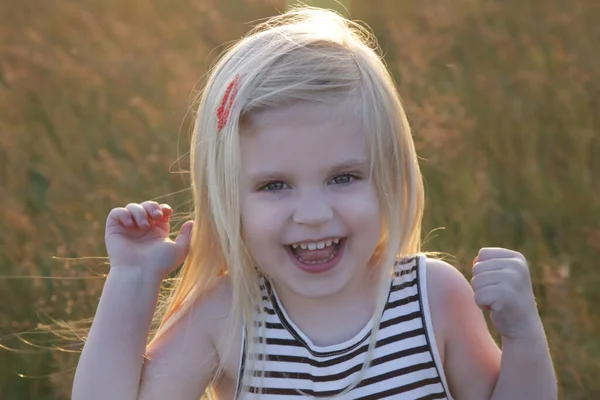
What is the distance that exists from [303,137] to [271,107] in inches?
3.5

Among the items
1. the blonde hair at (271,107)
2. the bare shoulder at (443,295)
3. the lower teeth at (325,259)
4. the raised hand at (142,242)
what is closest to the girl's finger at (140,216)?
the raised hand at (142,242)

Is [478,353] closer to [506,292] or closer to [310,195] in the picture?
[506,292]

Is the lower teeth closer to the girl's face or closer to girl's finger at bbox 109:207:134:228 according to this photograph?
the girl's face

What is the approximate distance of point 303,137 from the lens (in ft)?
6.63

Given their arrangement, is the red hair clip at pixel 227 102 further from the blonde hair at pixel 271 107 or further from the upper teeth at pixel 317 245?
the upper teeth at pixel 317 245

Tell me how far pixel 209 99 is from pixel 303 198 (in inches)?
12.3

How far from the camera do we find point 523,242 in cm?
330

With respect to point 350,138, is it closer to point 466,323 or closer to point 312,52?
point 312,52

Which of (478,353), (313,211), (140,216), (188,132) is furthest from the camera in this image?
(188,132)

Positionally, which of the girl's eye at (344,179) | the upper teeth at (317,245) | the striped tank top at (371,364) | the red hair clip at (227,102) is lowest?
the striped tank top at (371,364)

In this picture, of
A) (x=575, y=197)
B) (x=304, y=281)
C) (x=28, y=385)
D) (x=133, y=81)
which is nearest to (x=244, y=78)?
(x=304, y=281)

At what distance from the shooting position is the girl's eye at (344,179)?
6.82 feet

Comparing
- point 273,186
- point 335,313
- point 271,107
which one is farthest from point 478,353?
point 271,107

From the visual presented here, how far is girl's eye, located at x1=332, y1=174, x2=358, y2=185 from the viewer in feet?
6.82
